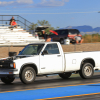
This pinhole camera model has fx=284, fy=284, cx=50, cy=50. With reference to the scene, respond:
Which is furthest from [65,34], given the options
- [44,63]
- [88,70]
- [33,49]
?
[44,63]

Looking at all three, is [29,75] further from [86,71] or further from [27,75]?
[86,71]

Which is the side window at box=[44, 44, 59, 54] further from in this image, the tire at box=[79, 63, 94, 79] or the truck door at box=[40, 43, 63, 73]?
the tire at box=[79, 63, 94, 79]

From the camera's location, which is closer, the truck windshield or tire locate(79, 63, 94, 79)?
the truck windshield

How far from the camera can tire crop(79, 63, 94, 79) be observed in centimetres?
1397

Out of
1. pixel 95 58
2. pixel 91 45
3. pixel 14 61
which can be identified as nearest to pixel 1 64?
pixel 14 61

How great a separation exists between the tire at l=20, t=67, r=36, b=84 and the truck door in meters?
0.56

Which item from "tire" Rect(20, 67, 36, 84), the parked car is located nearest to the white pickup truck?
"tire" Rect(20, 67, 36, 84)

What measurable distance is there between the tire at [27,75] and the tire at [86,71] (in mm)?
2765

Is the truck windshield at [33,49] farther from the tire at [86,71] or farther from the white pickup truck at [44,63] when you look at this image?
the tire at [86,71]

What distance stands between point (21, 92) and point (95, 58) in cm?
560

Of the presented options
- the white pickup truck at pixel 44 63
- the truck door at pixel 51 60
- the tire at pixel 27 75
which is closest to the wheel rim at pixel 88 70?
the white pickup truck at pixel 44 63

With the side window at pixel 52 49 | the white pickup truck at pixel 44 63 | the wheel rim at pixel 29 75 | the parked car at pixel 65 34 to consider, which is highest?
the parked car at pixel 65 34

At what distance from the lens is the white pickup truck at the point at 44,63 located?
12.1 m

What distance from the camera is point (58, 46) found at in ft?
44.5
